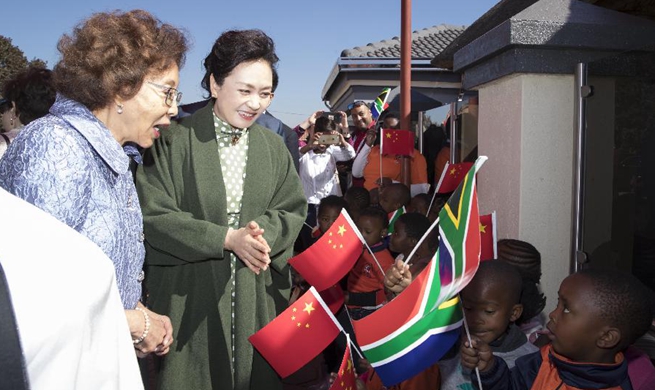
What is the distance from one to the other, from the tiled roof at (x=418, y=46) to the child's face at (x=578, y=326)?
1294cm

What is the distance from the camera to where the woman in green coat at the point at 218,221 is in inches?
101

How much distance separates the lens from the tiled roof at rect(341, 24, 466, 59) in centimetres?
1566

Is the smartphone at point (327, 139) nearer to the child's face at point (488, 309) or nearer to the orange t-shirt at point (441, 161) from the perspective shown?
the orange t-shirt at point (441, 161)

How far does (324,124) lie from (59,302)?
20.1 ft

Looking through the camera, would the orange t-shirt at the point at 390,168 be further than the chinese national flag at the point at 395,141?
Yes

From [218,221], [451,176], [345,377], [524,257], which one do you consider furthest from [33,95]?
[524,257]

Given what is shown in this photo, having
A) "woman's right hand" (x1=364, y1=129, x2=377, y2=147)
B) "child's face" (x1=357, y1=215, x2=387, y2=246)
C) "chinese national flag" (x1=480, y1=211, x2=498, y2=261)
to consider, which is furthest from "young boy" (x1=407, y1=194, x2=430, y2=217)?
"chinese national flag" (x1=480, y1=211, x2=498, y2=261)

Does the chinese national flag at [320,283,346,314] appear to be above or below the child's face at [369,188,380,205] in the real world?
below

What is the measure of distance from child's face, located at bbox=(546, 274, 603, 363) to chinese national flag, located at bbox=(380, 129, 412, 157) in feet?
12.5

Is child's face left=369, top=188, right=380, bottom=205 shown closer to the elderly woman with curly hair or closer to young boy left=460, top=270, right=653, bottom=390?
young boy left=460, top=270, right=653, bottom=390

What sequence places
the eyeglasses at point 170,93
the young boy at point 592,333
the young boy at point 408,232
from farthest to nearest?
the young boy at point 408,232 < the young boy at point 592,333 < the eyeglasses at point 170,93

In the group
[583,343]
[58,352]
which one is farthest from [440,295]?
[58,352]

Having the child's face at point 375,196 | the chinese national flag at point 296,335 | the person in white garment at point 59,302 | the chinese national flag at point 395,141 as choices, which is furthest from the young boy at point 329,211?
the person in white garment at point 59,302

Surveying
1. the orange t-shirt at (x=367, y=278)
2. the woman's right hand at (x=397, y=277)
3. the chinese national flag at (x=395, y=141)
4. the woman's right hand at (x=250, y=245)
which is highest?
the chinese national flag at (x=395, y=141)
